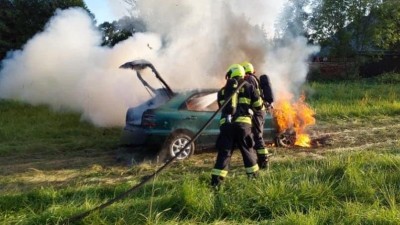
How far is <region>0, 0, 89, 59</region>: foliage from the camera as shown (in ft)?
59.5

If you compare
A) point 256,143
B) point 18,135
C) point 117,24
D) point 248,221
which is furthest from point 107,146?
point 117,24

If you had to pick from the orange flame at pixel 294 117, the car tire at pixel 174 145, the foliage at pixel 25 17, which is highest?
the foliage at pixel 25 17

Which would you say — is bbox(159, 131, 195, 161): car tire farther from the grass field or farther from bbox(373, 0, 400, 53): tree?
bbox(373, 0, 400, 53): tree

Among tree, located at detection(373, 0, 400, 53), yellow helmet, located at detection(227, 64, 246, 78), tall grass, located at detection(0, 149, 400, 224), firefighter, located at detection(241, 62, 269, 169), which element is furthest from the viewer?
tree, located at detection(373, 0, 400, 53)

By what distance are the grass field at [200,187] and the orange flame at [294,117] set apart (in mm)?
474

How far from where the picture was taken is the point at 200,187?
546 centimetres

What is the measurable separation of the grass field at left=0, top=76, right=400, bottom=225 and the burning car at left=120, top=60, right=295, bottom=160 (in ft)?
1.32

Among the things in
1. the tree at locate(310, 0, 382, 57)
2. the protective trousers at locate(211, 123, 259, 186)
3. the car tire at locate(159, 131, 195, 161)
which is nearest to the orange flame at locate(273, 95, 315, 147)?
the car tire at locate(159, 131, 195, 161)

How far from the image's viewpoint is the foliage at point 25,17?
18125 millimetres

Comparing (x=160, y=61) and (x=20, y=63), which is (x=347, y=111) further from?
(x=20, y=63)

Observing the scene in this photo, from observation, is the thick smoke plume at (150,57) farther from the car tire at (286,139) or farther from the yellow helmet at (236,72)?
the yellow helmet at (236,72)

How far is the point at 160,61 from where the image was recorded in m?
11.4

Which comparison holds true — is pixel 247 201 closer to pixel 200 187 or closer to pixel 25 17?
pixel 200 187

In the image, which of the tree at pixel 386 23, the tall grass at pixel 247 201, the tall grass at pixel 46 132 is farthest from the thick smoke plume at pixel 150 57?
the tree at pixel 386 23
